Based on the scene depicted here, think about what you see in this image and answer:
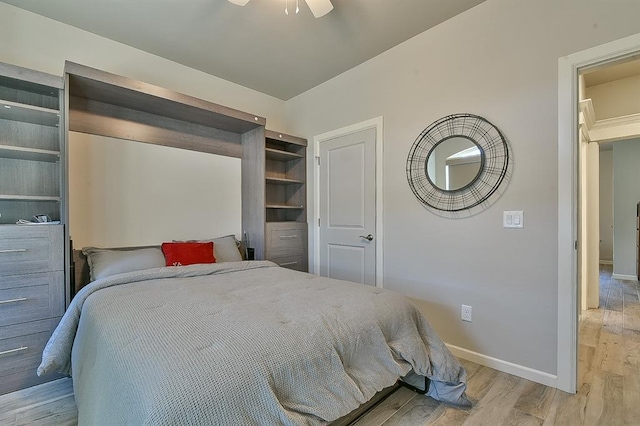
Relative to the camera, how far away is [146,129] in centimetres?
279

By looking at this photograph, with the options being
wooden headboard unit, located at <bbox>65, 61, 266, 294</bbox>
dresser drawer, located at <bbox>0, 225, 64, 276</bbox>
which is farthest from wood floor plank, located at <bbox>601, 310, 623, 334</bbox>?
dresser drawer, located at <bbox>0, 225, 64, 276</bbox>

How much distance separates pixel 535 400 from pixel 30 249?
330cm

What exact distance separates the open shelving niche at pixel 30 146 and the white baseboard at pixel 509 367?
10.2ft

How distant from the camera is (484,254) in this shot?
2219 mm

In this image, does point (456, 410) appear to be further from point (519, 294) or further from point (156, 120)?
point (156, 120)

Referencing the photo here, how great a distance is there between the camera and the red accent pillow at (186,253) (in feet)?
8.36

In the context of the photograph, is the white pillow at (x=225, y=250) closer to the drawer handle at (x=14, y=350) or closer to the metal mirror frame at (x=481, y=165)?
the drawer handle at (x=14, y=350)

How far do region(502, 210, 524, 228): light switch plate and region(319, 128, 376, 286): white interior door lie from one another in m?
1.13

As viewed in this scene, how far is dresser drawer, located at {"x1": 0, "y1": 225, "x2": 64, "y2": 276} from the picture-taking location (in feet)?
6.03

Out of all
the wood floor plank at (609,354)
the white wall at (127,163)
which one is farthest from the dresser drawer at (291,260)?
the wood floor plank at (609,354)

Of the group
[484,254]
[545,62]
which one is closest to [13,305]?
[484,254]

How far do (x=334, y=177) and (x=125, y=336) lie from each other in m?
2.55

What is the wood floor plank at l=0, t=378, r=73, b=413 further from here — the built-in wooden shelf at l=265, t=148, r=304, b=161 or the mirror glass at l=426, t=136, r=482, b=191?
the mirror glass at l=426, t=136, r=482, b=191

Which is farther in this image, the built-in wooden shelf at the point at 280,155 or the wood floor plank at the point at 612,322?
the built-in wooden shelf at the point at 280,155
